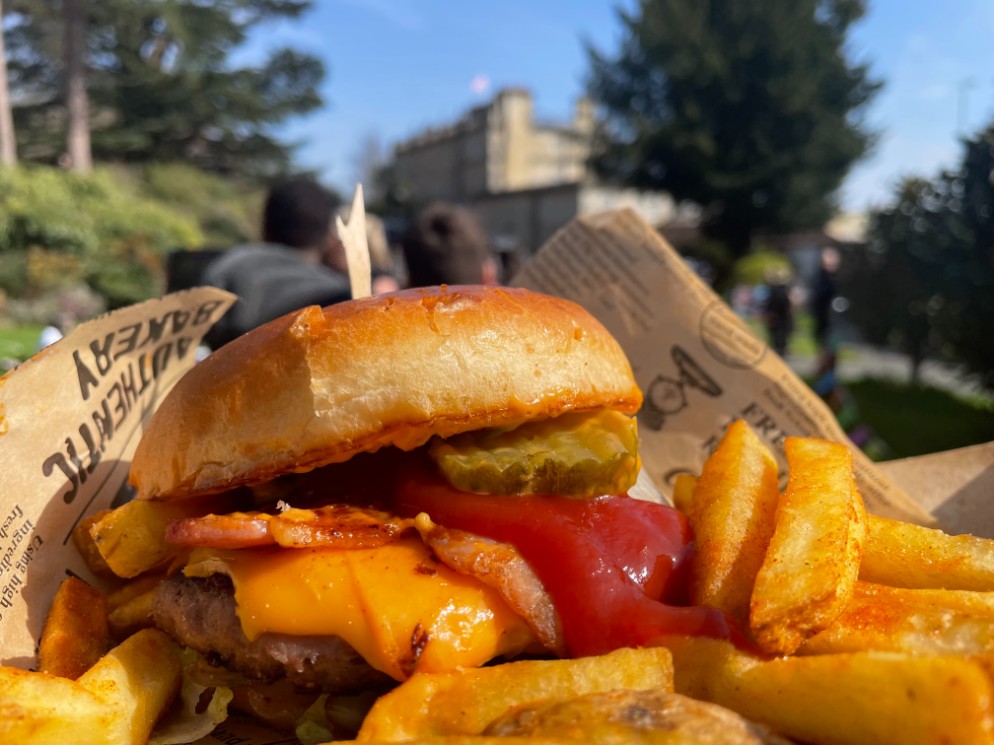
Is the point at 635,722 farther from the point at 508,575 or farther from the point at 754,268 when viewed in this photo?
the point at 754,268

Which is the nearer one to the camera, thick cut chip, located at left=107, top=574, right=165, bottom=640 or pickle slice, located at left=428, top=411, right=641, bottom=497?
pickle slice, located at left=428, top=411, right=641, bottom=497

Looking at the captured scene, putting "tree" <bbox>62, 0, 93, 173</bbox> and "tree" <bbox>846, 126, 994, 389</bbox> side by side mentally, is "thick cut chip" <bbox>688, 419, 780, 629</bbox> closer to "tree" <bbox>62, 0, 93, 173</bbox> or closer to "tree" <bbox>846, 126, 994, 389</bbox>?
"tree" <bbox>846, 126, 994, 389</bbox>

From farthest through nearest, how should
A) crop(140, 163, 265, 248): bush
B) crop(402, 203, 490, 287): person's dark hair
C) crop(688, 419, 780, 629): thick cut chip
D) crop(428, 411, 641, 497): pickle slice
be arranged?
crop(140, 163, 265, 248): bush < crop(402, 203, 490, 287): person's dark hair < crop(428, 411, 641, 497): pickle slice < crop(688, 419, 780, 629): thick cut chip

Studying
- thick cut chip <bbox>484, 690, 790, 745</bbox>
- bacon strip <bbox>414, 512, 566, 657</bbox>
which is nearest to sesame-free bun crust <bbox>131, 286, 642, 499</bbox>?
bacon strip <bbox>414, 512, 566, 657</bbox>

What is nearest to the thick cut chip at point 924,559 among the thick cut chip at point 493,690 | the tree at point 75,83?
the thick cut chip at point 493,690

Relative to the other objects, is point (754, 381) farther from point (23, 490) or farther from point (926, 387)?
point (926, 387)

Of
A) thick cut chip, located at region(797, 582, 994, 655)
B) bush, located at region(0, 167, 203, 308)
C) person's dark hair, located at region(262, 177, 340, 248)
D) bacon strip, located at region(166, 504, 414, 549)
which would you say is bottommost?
thick cut chip, located at region(797, 582, 994, 655)

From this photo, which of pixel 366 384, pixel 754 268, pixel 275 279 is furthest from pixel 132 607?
pixel 754 268
